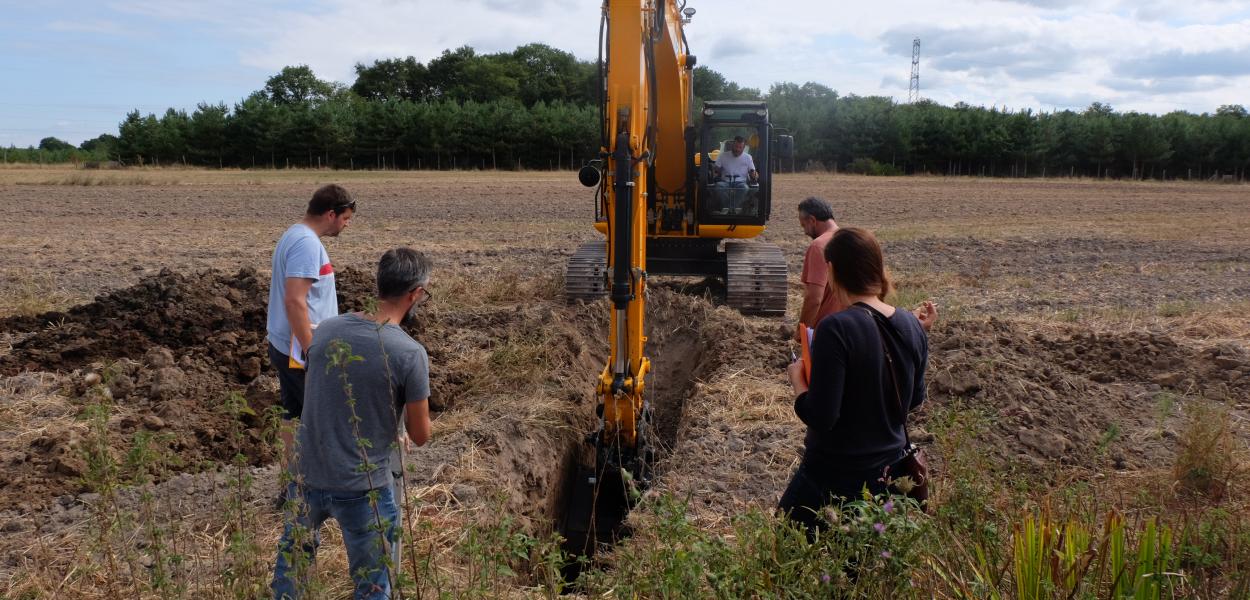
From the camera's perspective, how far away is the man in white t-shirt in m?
10.5

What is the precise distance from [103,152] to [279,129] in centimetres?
1097

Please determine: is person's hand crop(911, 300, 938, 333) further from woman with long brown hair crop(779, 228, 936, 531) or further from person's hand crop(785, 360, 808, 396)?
person's hand crop(785, 360, 808, 396)

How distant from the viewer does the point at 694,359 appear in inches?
367

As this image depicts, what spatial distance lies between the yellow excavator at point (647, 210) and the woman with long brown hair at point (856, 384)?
0.86m

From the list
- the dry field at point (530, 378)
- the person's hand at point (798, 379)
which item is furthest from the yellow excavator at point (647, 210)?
the person's hand at point (798, 379)

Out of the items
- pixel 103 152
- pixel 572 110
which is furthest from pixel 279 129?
pixel 572 110

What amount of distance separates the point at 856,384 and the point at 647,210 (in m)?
7.35

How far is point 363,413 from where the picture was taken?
3.24m

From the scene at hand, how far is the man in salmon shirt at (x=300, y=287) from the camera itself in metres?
4.22

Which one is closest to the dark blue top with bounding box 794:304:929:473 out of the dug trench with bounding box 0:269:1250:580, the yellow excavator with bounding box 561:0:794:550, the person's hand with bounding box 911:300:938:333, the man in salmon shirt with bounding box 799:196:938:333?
the person's hand with bounding box 911:300:938:333

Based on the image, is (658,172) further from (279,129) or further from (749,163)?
(279,129)

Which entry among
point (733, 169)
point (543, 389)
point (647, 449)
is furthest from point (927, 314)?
point (733, 169)

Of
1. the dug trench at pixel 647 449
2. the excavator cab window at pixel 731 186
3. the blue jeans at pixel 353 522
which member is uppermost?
the excavator cab window at pixel 731 186

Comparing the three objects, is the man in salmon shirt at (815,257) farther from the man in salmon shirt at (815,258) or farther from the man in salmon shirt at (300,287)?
the man in salmon shirt at (300,287)
